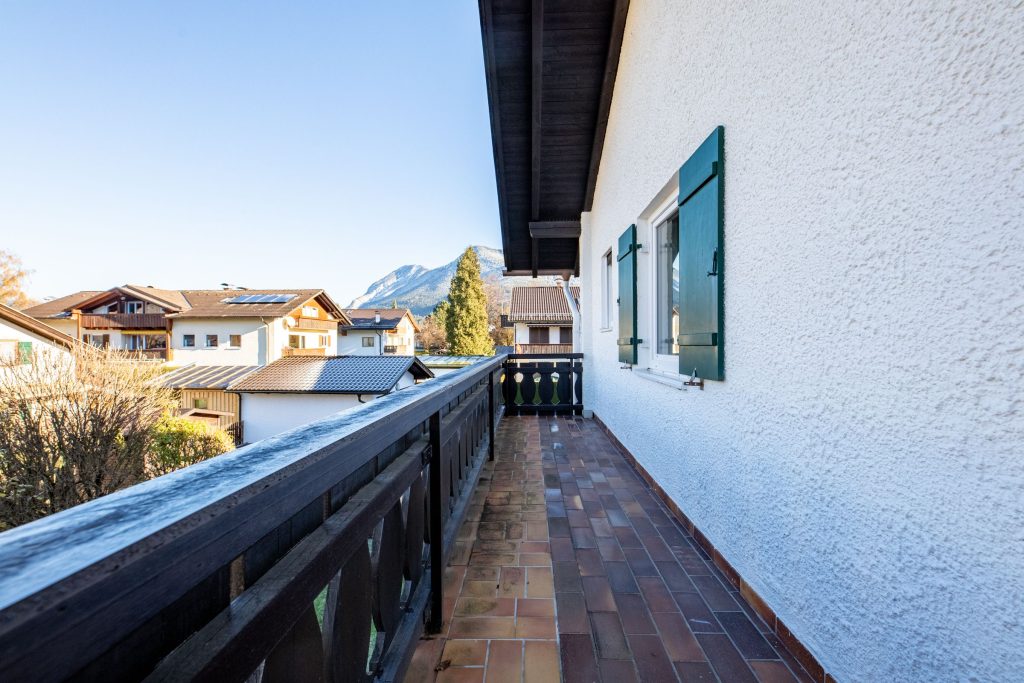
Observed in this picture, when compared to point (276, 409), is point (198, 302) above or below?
above

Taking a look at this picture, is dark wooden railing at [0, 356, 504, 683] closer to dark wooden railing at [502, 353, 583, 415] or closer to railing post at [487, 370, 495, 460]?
railing post at [487, 370, 495, 460]

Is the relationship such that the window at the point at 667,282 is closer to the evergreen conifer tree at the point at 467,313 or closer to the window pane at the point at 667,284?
the window pane at the point at 667,284

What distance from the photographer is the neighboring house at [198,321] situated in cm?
2334

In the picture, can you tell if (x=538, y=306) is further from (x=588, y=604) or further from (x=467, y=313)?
(x=588, y=604)

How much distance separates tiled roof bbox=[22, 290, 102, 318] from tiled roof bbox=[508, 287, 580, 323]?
24.3 metres

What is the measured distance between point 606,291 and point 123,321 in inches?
1195

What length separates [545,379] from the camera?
Answer: 636cm

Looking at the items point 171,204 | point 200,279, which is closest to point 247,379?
point 171,204

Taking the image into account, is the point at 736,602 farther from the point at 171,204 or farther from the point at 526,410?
the point at 171,204

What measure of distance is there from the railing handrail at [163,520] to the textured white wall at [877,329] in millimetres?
1302

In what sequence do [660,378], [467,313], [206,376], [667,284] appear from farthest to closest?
1. [467,313]
2. [206,376]
3. [667,284]
4. [660,378]

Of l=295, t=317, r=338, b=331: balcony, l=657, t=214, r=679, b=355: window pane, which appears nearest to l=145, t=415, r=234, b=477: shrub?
l=657, t=214, r=679, b=355: window pane

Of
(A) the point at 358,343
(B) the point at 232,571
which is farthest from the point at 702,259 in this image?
(A) the point at 358,343

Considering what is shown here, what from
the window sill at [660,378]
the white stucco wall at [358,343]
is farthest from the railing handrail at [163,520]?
the white stucco wall at [358,343]
